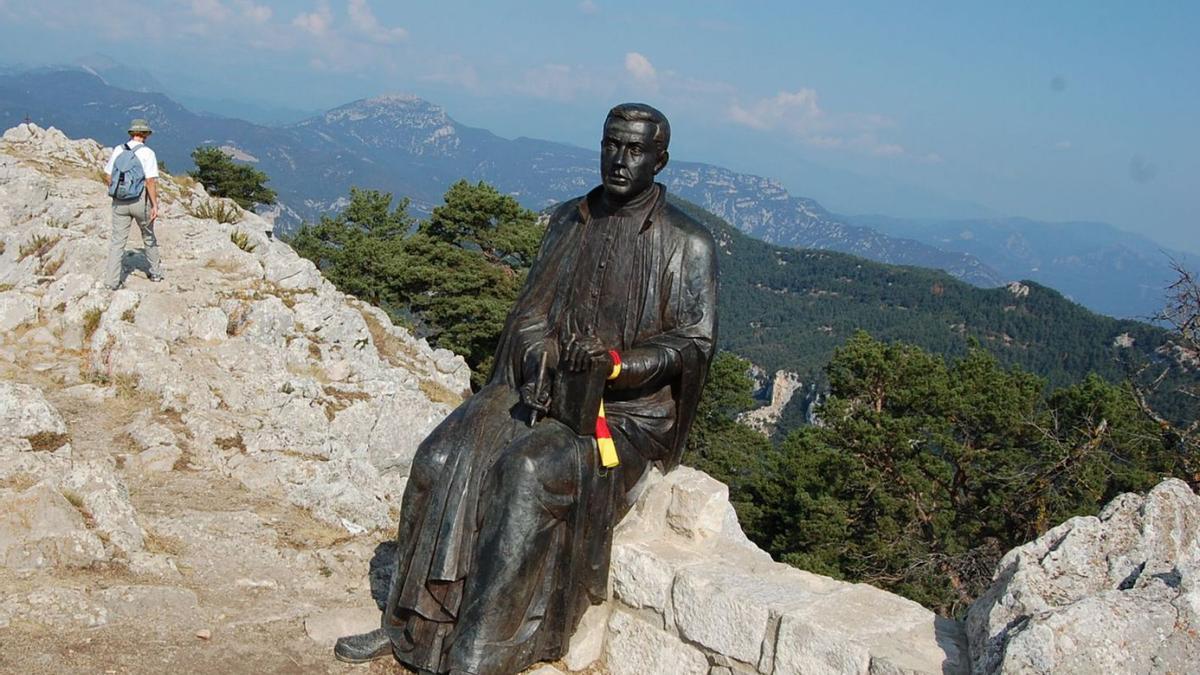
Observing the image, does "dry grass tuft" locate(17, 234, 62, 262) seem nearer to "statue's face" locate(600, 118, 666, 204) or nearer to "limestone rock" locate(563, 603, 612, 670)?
"statue's face" locate(600, 118, 666, 204)

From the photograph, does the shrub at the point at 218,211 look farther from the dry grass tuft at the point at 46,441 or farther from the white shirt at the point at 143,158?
the dry grass tuft at the point at 46,441

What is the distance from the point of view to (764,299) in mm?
139000

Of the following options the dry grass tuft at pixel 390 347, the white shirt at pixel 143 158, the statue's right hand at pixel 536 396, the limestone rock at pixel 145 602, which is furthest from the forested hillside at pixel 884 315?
the statue's right hand at pixel 536 396

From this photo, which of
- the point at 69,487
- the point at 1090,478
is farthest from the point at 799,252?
the point at 69,487

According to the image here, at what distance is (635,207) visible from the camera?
15.1ft

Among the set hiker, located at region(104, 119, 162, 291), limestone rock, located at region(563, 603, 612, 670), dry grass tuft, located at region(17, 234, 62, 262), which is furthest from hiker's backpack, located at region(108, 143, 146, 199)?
limestone rock, located at region(563, 603, 612, 670)

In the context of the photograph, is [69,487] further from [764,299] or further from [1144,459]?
[764,299]

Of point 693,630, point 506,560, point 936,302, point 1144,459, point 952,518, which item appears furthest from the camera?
point 936,302

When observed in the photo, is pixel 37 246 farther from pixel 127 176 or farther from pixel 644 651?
pixel 644 651

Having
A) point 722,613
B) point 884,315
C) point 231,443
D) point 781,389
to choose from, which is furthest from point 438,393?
point 884,315

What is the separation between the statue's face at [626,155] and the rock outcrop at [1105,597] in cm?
236

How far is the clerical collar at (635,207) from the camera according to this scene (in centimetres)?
458

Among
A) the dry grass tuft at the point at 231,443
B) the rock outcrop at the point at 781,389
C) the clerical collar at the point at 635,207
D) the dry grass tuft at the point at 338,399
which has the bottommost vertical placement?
the rock outcrop at the point at 781,389

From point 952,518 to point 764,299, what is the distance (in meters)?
121
